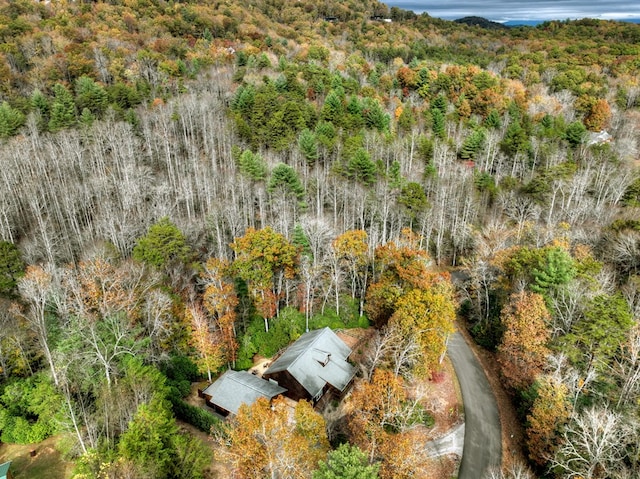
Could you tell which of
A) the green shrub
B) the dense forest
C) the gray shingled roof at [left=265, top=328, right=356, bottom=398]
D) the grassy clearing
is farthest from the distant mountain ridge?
the grassy clearing

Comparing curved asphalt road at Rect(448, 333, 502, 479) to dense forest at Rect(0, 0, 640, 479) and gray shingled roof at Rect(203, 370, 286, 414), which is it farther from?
gray shingled roof at Rect(203, 370, 286, 414)

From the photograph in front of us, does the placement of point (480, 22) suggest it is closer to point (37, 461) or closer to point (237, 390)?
point (237, 390)

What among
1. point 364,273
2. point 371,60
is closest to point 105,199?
point 364,273

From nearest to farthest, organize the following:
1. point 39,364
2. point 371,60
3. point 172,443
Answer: point 172,443 < point 39,364 < point 371,60

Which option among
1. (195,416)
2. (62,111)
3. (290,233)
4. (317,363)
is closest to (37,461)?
(195,416)

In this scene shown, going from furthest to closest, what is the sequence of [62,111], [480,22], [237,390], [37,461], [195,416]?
1. [480,22]
2. [62,111]
3. [237,390]
4. [195,416]
5. [37,461]

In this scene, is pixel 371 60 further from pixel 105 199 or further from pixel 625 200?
pixel 105 199
